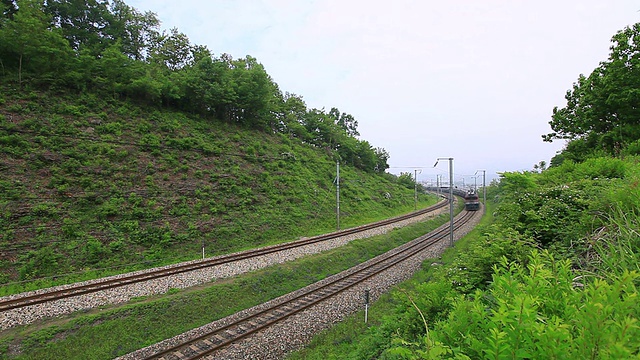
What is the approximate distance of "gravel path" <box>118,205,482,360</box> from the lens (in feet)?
27.9

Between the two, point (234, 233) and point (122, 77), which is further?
point (122, 77)

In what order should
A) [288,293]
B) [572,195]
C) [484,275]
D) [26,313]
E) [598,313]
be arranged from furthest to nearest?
1. [288,293]
2. [26,313]
3. [572,195]
4. [484,275]
5. [598,313]

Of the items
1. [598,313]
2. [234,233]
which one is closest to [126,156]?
[234,233]

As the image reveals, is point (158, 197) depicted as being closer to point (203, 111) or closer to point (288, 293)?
point (288, 293)

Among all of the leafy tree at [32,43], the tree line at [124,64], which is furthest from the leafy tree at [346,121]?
the leafy tree at [32,43]

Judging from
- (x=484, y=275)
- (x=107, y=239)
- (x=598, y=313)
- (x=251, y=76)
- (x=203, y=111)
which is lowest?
(x=107, y=239)

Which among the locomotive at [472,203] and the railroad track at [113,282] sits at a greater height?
the locomotive at [472,203]

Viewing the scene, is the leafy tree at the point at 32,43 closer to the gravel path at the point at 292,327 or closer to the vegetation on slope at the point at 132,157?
the vegetation on slope at the point at 132,157

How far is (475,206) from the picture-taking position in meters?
39.0

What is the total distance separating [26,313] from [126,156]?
14852 mm

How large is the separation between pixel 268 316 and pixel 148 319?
4.19m

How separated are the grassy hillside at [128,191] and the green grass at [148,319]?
5394 millimetres

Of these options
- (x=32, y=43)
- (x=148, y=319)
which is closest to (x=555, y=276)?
(x=148, y=319)

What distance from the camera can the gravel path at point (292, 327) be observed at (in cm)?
849
